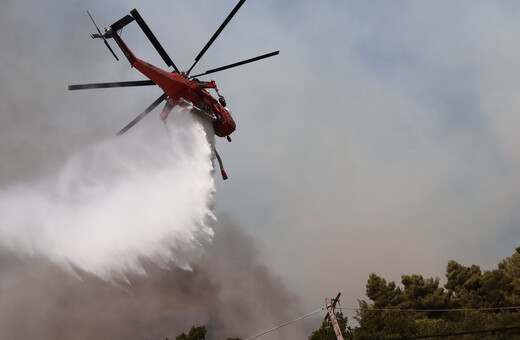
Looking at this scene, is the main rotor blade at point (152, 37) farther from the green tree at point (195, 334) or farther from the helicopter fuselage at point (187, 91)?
the green tree at point (195, 334)

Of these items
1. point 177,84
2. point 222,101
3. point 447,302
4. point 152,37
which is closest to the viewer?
point 152,37

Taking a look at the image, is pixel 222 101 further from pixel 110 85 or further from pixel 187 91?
pixel 110 85

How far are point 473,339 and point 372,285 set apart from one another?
1800 centimetres

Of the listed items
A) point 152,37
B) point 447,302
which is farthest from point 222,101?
point 447,302

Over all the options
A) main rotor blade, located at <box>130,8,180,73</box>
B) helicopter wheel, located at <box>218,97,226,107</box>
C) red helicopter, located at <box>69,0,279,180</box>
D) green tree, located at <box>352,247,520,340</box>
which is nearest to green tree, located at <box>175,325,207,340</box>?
green tree, located at <box>352,247,520,340</box>

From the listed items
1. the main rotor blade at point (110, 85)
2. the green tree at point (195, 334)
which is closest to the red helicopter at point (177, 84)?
the main rotor blade at point (110, 85)

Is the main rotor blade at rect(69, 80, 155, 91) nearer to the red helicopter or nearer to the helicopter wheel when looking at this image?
the red helicopter

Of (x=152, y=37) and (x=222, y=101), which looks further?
(x=222, y=101)

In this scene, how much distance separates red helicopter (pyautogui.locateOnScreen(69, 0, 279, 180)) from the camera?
2255cm

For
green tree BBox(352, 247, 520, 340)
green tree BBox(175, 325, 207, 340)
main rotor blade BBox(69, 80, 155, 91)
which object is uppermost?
main rotor blade BBox(69, 80, 155, 91)

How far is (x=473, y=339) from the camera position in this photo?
2812 centimetres

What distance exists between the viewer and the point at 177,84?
86.3 feet

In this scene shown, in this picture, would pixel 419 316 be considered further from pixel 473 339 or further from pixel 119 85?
pixel 119 85

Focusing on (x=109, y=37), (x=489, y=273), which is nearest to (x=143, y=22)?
(x=109, y=37)
